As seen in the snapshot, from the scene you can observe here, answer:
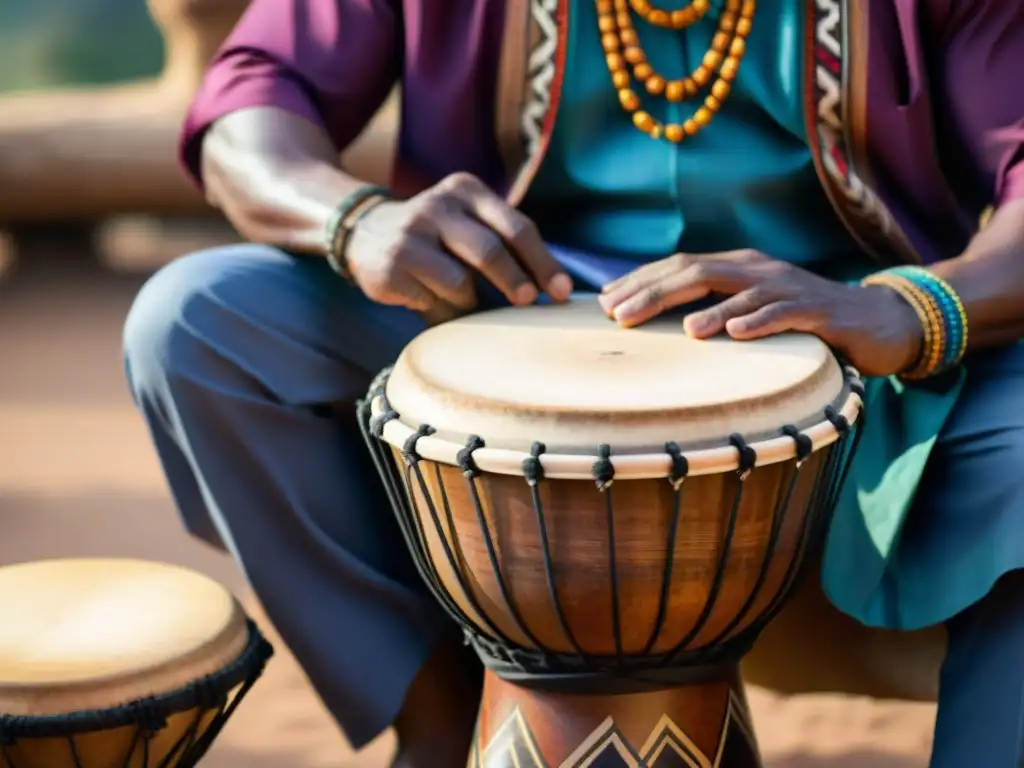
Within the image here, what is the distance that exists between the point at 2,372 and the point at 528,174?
3.28 metres

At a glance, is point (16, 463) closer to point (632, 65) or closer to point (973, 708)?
point (632, 65)

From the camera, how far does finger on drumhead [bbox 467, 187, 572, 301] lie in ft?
5.27

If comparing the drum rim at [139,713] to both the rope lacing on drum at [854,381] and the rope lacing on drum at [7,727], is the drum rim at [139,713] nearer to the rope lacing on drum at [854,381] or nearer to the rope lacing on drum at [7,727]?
the rope lacing on drum at [7,727]

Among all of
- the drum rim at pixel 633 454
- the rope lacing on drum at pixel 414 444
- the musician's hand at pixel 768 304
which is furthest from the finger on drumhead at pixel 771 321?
the rope lacing on drum at pixel 414 444

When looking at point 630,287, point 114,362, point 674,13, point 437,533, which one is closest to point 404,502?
point 437,533

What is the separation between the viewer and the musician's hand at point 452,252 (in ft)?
5.24

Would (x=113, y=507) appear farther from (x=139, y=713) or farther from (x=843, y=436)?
(x=843, y=436)

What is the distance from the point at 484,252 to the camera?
1588 millimetres

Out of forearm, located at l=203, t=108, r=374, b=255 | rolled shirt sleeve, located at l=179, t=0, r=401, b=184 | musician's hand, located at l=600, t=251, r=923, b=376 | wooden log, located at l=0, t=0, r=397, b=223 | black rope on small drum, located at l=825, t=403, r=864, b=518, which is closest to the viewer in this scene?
black rope on small drum, located at l=825, t=403, r=864, b=518

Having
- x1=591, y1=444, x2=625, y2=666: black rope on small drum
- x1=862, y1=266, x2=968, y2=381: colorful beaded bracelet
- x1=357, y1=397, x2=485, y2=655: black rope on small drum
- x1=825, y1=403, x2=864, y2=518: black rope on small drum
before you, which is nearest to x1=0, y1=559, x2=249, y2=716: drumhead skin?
x1=357, y1=397, x2=485, y2=655: black rope on small drum

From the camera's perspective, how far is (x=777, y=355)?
4.73 feet

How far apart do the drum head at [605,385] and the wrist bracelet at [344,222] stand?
182 mm

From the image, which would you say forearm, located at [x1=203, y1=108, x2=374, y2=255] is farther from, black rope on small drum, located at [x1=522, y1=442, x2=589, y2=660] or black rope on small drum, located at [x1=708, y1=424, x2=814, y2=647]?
black rope on small drum, located at [x1=708, y1=424, x2=814, y2=647]

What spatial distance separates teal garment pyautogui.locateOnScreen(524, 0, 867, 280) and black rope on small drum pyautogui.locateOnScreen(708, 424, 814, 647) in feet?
1.64
